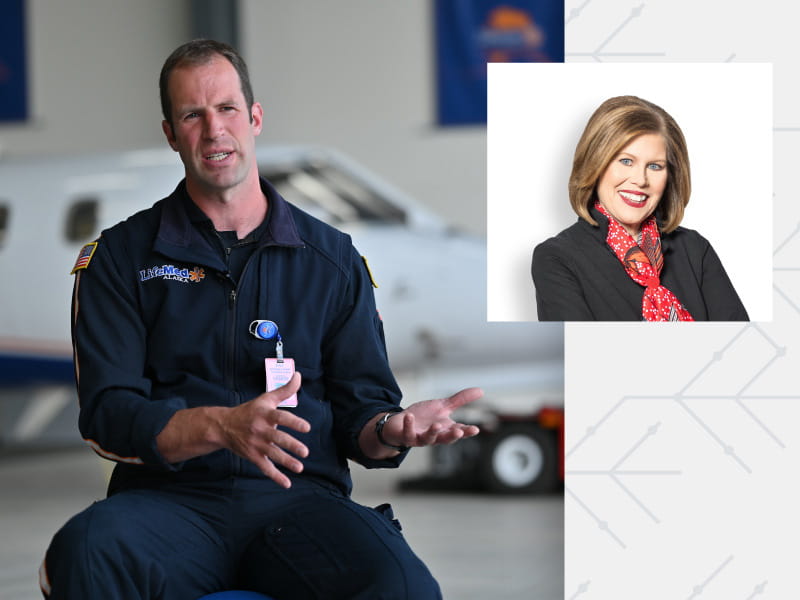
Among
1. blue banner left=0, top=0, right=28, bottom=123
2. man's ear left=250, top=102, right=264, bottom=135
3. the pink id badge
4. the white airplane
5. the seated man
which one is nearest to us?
the seated man

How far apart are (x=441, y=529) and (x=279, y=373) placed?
3.91 meters

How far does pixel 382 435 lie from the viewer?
6.21 feet

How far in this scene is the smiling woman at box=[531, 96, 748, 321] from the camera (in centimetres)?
222

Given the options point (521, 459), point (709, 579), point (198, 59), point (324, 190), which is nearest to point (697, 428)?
point (709, 579)

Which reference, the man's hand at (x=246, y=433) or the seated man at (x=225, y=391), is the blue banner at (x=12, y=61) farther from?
the man's hand at (x=246, y=433)

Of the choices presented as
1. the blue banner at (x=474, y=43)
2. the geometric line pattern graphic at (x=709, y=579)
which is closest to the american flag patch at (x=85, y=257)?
the geometric line pattern graphic at (x=709, y=579)

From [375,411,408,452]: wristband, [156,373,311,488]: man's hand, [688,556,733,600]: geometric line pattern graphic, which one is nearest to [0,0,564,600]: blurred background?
[688,556,733,600]: geometric line pattern graphic

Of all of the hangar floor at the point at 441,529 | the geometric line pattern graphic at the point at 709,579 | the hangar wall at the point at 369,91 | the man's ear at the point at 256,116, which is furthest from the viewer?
the hangar wall at the point at 369,91

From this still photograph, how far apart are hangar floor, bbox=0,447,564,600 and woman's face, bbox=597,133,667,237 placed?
2285 mm

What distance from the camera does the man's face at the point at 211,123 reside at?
1956 mm

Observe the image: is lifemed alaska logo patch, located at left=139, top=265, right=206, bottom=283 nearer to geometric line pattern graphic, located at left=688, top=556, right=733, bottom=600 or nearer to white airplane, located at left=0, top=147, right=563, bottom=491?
geometric line pattern graphic, located at left=688, top=556, right=733, bottom=600

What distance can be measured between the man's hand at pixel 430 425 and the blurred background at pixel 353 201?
8.22 feet

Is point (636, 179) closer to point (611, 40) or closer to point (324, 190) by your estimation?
point (611, 40)

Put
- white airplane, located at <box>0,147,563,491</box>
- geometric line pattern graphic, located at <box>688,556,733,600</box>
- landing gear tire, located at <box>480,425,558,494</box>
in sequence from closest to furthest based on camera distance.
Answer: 1. geometric line pattern graphic, located at <box>688,556,733,600</box>
2. landing gear tire, located at <box>480,425,558,494</box>
3. white airplane, located at <box>0,147,563,491</box>
